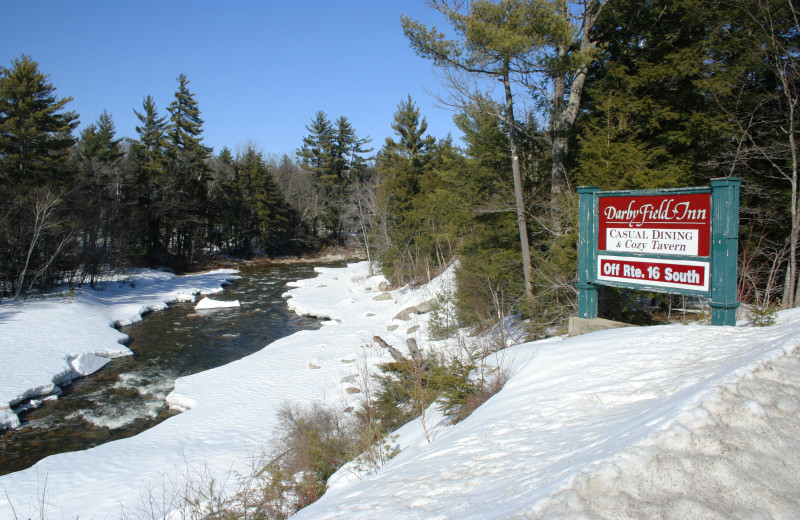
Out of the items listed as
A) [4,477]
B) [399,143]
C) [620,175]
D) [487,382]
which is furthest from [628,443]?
[399,143]

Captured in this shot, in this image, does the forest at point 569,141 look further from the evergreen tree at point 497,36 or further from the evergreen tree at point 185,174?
the evergreen tree at point 185,174

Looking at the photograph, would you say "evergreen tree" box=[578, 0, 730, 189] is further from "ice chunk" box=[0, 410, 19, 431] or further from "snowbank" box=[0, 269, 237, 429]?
"snowbank" box=[0, 269, 237, 429]

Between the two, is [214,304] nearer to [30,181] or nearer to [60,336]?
[60,336]

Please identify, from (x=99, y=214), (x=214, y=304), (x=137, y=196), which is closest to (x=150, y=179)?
(x=137, y=196)

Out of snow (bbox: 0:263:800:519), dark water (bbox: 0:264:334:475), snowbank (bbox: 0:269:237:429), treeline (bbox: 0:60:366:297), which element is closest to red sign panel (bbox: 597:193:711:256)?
snow (bbox: 0:263:800:519)

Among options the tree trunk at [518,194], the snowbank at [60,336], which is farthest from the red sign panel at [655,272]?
the snowbank at [60,336]

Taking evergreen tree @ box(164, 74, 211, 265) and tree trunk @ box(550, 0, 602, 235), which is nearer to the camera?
tree trunk @ box(550, 0, 602, 235)

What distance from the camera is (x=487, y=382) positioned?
607 centimetres

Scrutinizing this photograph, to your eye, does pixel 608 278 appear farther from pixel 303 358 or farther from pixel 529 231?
pixel 303 358

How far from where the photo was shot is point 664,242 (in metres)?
6.23

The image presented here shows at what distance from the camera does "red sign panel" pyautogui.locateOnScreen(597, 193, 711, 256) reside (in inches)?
231

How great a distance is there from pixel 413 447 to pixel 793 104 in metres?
13.7

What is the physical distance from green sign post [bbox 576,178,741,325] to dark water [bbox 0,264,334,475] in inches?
437

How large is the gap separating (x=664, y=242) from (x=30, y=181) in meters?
32.1
